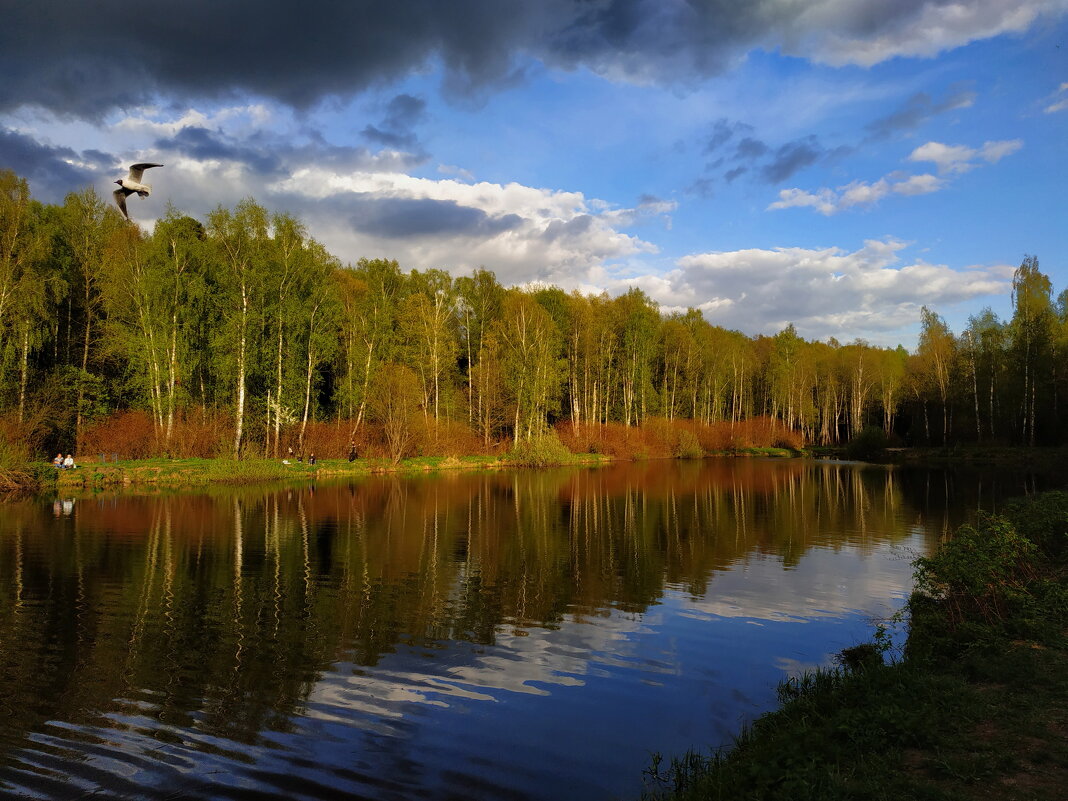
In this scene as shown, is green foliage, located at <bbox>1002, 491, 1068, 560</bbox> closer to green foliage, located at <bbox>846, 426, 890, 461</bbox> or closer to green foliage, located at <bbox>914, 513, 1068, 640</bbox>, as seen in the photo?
green foliage, located at <bbox>914, 513, 1068, 640</bbox>

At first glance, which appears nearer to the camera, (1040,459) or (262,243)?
(262,243)

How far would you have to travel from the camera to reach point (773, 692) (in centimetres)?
1033

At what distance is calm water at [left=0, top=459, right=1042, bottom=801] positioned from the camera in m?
7.88

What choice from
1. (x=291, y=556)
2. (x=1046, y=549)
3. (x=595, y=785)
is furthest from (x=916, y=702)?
(x=291, y=556)

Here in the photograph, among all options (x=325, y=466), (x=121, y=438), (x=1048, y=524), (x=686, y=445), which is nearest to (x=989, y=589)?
(x=1048, y=524)

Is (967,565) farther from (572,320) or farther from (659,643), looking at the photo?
(572,320)

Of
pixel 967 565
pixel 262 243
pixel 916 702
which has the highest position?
pixel 262 243

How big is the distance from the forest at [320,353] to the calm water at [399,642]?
15934mm

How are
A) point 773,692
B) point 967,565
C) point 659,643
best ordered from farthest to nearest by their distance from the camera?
1. point 659,643
2. point 967,565
3. point 773,692

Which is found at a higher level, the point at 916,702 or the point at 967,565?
the point at 967,565

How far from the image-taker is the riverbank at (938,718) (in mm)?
5910

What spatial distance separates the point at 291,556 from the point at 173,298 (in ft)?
111

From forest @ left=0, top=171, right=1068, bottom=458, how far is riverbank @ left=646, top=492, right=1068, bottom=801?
1554 inches

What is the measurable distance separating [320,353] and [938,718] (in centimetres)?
4895
